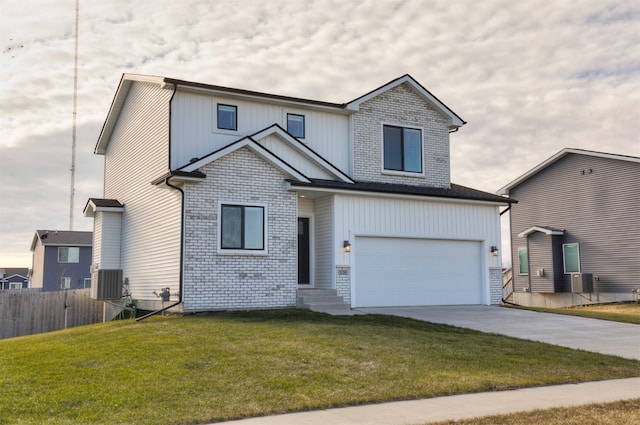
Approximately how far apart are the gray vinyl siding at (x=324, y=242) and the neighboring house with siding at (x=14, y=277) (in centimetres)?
6045

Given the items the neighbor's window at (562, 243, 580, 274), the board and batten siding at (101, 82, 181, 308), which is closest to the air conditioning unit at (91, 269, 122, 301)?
the board and batten siding at (101, 82, 181, 308)

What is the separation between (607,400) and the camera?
8.11 m

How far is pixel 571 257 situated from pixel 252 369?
81.3 feet

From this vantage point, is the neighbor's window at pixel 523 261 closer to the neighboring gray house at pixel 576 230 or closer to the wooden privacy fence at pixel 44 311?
the neighboring gray house at pixel 576 230

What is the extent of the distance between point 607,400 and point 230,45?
13.7 metres

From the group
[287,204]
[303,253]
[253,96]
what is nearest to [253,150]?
[287,204]

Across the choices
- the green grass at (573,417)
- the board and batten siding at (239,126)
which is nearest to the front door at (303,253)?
the board and batten siding at (239,126)

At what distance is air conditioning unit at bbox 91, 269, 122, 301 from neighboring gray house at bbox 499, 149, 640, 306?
20475 mm

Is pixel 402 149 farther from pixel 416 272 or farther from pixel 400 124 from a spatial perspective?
pixel 416 272

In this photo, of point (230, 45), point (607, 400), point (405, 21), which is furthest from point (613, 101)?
point (607, 400)

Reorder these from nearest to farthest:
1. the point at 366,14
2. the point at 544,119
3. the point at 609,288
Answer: the point at 366,14 → the point at 544,119 → the point at 609,288

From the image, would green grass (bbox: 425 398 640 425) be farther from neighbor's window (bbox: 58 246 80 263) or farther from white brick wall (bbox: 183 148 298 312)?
neighbor's window (bbox: 58 246 80 263)

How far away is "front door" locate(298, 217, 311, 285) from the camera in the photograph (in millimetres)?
18953

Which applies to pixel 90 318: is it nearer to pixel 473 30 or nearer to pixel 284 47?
pixel 284 47
